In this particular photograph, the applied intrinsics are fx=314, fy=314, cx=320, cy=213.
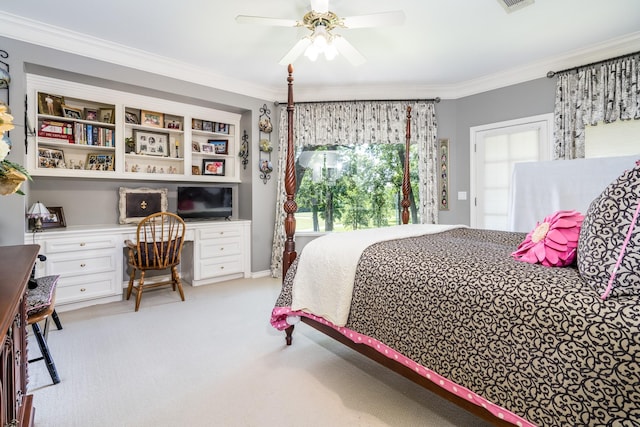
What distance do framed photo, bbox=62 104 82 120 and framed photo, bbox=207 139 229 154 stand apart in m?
1.42

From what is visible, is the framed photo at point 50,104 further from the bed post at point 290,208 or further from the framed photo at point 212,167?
the bed post at point 290,208

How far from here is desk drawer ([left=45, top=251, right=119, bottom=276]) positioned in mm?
2881

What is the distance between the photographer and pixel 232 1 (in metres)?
2.36

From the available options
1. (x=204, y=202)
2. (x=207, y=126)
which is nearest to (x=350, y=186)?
(x=204, y=202)

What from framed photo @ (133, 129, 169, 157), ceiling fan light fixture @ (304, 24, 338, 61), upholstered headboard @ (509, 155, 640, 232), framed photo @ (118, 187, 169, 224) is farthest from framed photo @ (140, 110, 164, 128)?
upholstered headboard @ (509, 155, 640, 232)

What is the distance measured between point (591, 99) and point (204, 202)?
14.5ft

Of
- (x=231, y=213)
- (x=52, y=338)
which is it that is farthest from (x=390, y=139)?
(x=52, y=338)

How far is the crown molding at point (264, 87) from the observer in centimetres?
276

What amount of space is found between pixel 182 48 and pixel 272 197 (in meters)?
2.05

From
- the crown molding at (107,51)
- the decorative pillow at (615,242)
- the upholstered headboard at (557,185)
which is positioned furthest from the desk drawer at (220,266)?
the decorative pillow at (615,242)

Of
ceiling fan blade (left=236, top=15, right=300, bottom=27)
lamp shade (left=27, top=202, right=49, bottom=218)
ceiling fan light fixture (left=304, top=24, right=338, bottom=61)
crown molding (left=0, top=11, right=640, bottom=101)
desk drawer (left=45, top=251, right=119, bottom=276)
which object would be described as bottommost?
desk drawer (left=45, top=251, right=119, bottom=276)

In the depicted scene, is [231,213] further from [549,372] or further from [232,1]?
[549,372]

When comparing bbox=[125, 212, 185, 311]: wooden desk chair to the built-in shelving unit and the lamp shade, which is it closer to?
the lamp shade

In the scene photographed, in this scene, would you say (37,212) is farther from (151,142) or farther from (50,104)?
(151,142)
